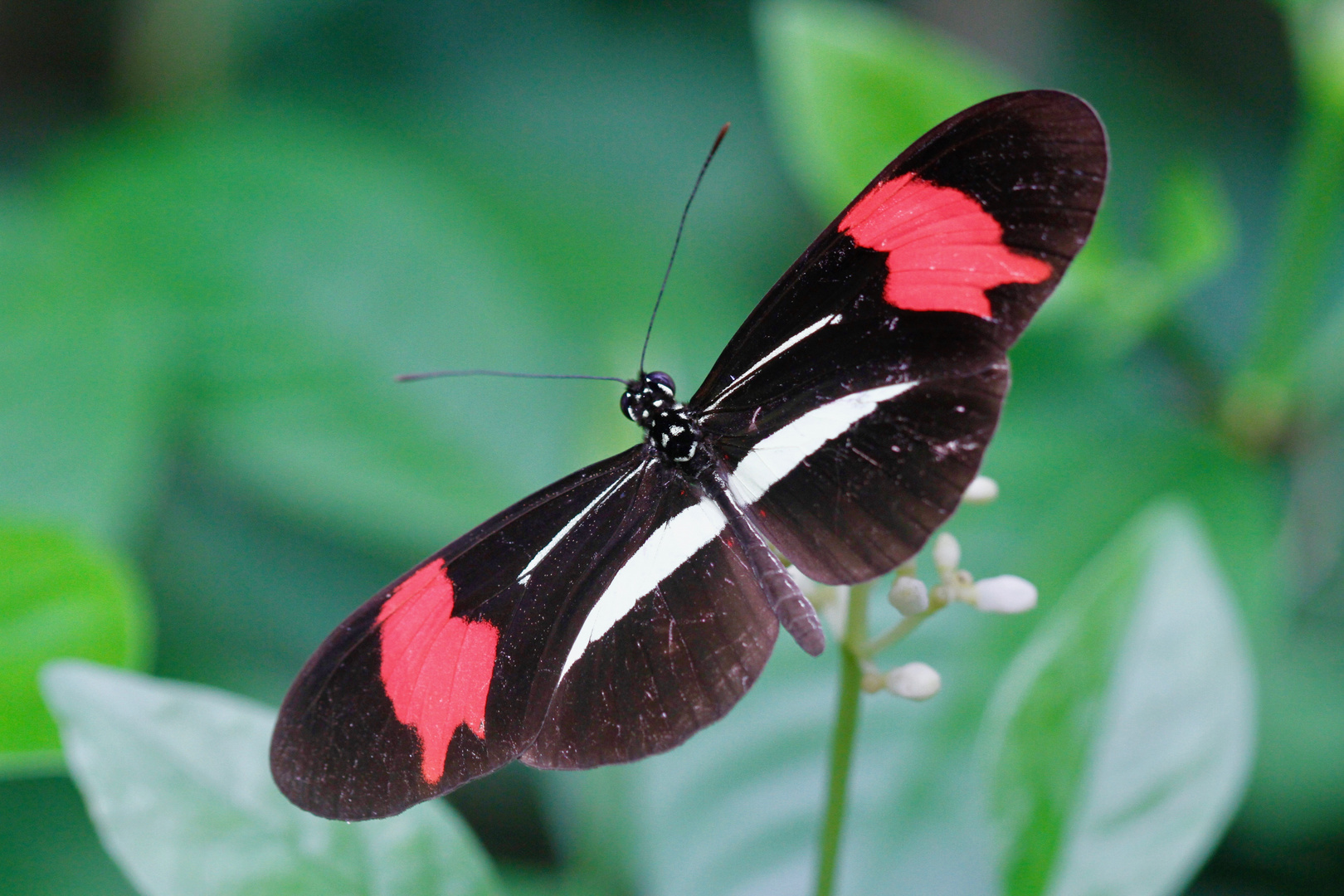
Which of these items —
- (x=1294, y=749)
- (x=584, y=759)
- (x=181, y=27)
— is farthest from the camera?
(x=181, y=27)

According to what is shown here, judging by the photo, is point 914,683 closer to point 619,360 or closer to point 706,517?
point 706,517

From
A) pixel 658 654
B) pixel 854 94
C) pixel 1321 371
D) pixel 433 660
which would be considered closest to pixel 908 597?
pixel 658 654

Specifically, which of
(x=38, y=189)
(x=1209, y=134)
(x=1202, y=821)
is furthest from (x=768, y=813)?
(x=38, y=189)

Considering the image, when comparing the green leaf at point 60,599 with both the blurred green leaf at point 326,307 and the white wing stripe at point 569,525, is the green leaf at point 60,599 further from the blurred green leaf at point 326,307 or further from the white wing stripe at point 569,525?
the blurred green leaf at point 326,307

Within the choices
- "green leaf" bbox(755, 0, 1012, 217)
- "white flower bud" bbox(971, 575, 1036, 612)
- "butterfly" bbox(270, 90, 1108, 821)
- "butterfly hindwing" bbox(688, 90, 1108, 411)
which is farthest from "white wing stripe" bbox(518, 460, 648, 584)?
"green leaf" bbox(755, 0, 1012, 217)

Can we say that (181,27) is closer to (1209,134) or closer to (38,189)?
(38,189)

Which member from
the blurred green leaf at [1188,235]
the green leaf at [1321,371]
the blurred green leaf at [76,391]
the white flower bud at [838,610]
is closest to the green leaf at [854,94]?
the blurred green leaf at [1188,235]

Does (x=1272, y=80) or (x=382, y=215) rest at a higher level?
(x=1272, y=80)

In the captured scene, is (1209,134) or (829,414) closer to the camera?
(829,414)
